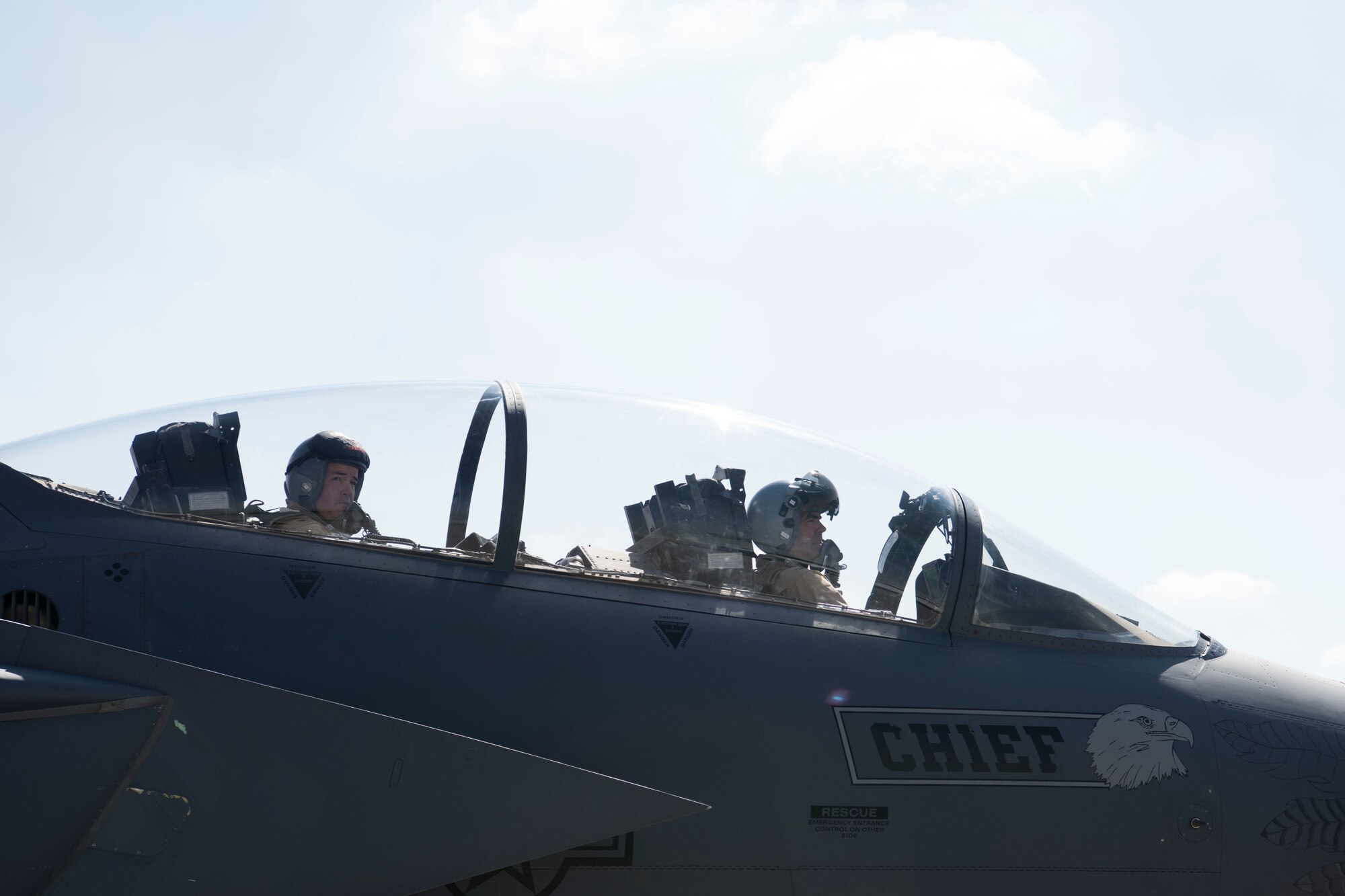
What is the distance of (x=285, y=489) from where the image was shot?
4.93 metres

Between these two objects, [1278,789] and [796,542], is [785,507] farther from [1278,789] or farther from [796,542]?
[1278,789]

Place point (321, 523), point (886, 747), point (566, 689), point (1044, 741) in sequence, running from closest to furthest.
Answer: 1. point (566, 689)
2. point (886, 747)
3. point (1044, 741)
4. point (321, 523)

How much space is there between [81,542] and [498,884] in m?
2.16

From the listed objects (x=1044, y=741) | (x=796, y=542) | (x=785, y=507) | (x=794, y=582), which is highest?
(x=785, y=507)

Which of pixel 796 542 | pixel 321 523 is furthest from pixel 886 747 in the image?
pixel 321 523

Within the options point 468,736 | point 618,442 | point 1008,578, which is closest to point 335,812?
point 468,736

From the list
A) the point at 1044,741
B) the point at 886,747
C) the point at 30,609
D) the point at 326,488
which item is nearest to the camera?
the point at 30,609

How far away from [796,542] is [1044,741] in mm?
1365

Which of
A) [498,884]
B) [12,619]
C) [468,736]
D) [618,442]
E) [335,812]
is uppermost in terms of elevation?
[618,442]

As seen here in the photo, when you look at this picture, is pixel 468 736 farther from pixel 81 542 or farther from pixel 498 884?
pixel 81 542

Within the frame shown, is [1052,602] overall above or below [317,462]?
below

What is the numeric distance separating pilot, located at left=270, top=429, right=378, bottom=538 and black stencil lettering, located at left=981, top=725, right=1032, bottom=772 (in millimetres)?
2729

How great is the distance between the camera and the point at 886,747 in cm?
448

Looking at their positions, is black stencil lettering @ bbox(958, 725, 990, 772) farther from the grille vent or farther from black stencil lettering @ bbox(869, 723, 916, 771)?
the grille vent
